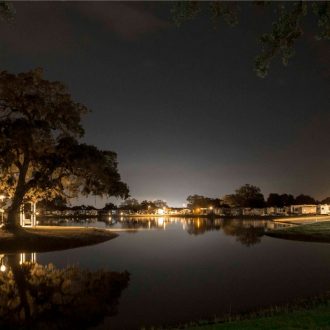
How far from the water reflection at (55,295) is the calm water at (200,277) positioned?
64 centimetres

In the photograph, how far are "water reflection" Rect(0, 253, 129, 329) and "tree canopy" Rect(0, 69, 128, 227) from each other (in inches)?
606

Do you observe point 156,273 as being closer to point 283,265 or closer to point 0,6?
point 283,265

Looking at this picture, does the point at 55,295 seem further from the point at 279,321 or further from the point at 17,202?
the point at 17,202

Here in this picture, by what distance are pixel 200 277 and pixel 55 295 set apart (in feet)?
26.1

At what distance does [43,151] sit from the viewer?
129ft

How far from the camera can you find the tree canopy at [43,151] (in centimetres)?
3800

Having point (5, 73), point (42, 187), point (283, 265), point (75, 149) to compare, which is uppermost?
point (5, 73)

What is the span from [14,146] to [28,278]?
19980 millimetres

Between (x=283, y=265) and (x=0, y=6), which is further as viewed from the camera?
(x=283, y=265)

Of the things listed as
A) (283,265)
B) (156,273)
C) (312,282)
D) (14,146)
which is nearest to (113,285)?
(156,273)

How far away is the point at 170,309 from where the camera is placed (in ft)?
50.1

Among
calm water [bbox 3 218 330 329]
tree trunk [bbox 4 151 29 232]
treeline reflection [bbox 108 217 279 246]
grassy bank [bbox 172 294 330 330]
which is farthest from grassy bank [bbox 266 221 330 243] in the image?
grassy bank [bbox 172 294 330 330]

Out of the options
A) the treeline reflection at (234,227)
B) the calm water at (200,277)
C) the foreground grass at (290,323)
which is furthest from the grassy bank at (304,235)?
the foreground grass at (290,323)

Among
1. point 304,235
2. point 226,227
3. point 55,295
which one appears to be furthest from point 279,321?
point 226,227
